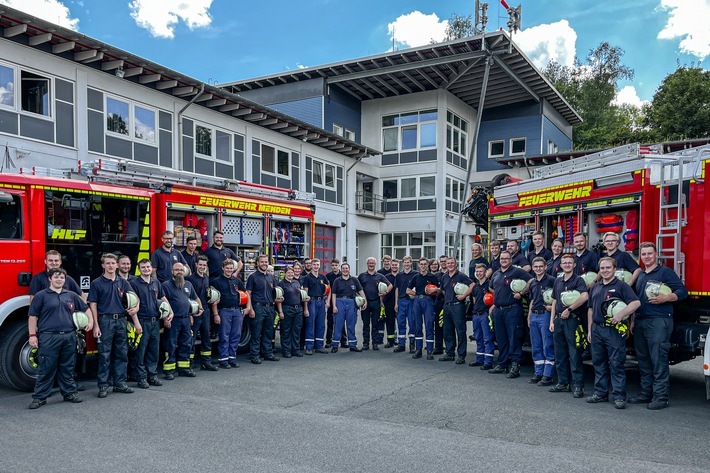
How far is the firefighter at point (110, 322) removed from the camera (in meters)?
7.47

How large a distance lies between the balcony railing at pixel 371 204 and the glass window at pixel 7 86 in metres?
17.6

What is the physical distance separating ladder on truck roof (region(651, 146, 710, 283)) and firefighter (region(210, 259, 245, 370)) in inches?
252

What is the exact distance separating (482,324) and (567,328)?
2019 millimetres

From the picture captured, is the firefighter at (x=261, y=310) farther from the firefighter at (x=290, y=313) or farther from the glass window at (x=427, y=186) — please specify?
the glass window at (x=427, y=186)

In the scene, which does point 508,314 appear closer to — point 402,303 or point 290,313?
point 402,303

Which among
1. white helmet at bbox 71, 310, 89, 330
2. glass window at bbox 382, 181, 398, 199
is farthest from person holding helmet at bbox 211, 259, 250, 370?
glass window at bbox 382, 181, 398, 199

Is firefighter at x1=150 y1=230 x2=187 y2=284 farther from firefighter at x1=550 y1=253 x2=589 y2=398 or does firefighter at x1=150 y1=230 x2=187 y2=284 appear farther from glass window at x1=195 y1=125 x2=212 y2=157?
glass window at x1=195 y1=125 x2=212 y2=157

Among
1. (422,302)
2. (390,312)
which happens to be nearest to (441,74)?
(390,312)

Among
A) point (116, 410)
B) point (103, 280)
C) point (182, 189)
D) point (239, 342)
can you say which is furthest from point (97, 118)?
point (116, 410)

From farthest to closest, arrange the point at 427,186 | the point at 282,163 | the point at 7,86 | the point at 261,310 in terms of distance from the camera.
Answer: the point at 427,186
the point at 282,163
the point at 7,86
the point at 261,310

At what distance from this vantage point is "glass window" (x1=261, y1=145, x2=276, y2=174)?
22953 millimetres

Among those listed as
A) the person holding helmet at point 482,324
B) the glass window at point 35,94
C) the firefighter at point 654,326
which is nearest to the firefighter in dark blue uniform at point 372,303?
the person holding helmet at point 482,324

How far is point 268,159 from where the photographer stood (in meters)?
23.3

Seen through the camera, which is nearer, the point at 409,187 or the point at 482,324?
the point at 482,324
